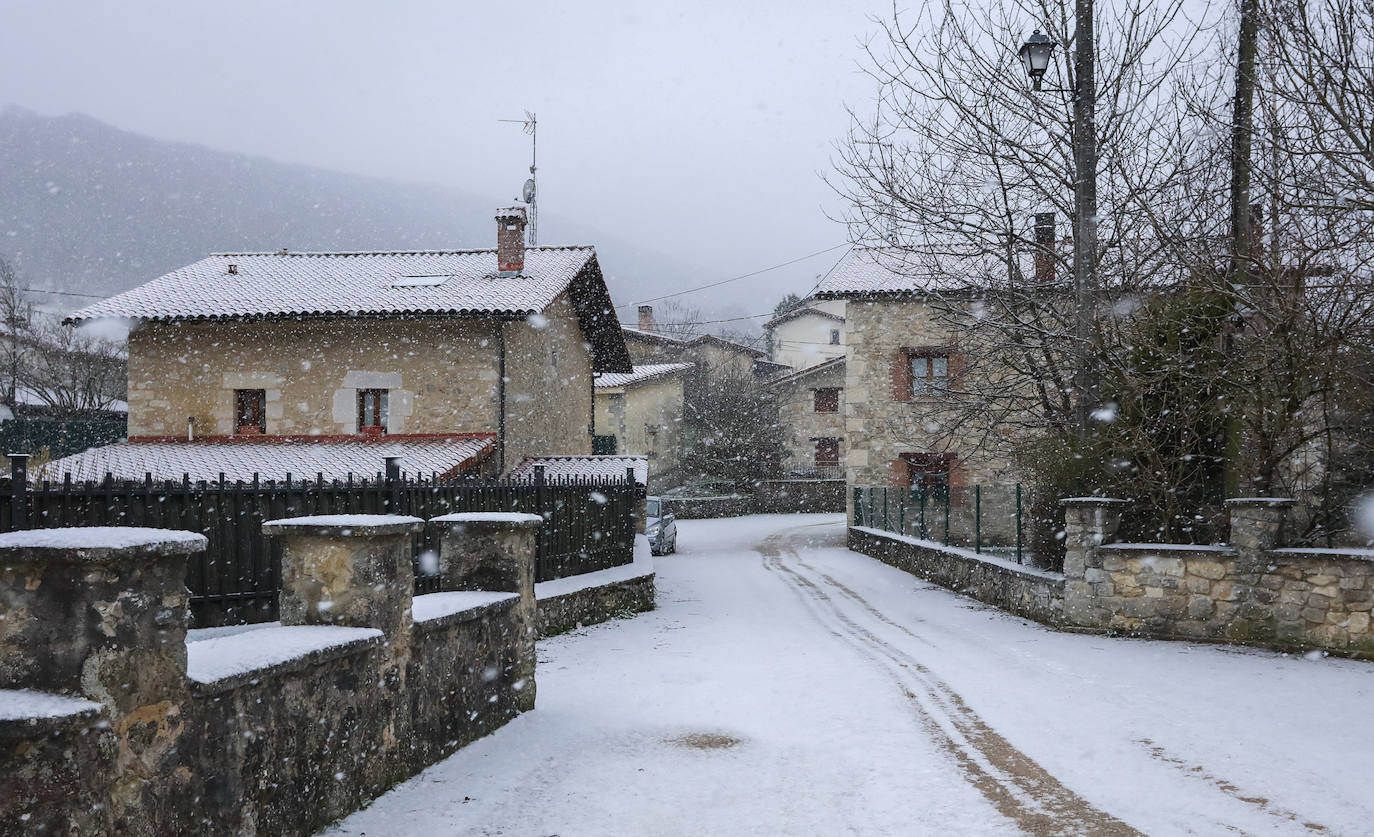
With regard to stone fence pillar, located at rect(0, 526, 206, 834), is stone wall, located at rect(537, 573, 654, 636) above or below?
below

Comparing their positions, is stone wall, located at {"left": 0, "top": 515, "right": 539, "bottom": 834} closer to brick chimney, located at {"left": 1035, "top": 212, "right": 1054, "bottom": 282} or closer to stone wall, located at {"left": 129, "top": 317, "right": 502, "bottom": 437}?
brick chimney, located at {"left": 1035, "top": 212, "right": 1054, "bottom": 282}

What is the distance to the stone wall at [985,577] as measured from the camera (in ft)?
36.4

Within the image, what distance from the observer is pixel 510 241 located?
2230cm

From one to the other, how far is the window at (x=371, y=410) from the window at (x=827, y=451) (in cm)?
2820

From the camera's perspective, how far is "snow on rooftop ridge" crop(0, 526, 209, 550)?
2.96 meters

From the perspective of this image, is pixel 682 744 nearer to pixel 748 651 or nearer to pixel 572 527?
pixel 748 651

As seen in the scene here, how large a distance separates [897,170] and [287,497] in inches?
367

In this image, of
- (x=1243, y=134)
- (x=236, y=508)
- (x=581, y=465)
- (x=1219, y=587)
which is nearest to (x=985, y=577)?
(x=1219, y=587)

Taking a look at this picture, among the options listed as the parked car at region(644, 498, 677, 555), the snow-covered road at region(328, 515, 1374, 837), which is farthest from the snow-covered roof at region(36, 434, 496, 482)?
the snow-covered road at region(328, 515, 1374, 837)

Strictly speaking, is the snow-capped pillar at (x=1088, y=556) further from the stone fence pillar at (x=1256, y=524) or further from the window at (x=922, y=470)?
the window at (x=922, y=470)

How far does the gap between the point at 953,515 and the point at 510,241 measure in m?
12.3

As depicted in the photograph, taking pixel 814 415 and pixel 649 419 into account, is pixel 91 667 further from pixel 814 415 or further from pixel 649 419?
pixel 814 415

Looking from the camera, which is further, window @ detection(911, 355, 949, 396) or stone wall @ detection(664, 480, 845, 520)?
Answer: stone wall @ detection(664, 480, 845, 520)

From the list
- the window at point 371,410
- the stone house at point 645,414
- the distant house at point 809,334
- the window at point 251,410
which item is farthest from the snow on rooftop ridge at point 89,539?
the distant house at point 809,334
